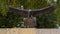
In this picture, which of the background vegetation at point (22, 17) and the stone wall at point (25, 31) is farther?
the background vegetation at point (22, 17)

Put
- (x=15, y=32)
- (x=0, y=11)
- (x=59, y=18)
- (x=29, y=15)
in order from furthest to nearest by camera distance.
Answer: (x=59, y=18), (x=0, y=11), (x=29, y=15), (x=15, y=32)

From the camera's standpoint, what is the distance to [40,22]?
6582 mm

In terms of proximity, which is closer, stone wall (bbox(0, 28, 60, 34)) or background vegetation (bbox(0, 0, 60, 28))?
stone wall (bbox(0, 28, 60, 34))

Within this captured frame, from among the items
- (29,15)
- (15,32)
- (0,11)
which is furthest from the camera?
(0,11)

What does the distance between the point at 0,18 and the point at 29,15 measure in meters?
2.64

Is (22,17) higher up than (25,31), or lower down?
lower down

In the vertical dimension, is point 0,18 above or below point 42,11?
below

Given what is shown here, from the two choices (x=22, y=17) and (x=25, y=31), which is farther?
(x=22, y=17)

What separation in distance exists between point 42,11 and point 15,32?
85 centimetres

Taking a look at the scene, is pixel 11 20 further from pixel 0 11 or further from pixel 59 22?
pixel 59 22

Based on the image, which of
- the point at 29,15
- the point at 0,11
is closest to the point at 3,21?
the point at 0,11

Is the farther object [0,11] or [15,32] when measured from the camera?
[0,11]

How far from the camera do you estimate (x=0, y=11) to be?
19.6ft

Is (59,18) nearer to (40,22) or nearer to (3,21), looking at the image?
(40,22)
